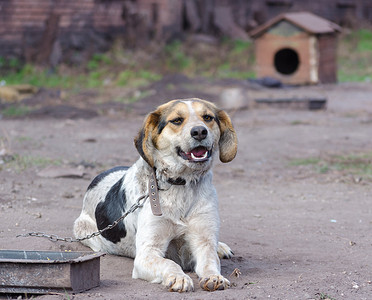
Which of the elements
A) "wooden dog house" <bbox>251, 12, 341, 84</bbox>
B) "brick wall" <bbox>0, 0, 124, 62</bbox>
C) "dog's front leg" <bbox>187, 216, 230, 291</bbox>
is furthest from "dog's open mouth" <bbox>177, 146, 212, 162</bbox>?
"brick wall" <bbox>0, 0, 124, 62</bbox>

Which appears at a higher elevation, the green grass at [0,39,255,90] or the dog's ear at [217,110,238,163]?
the green grass at [0,39,255,90]

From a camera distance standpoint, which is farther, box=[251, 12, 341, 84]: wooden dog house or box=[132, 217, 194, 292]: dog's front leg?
box=[251, 12, 341, 84]: wooden dog house

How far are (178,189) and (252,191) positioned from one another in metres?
3.08

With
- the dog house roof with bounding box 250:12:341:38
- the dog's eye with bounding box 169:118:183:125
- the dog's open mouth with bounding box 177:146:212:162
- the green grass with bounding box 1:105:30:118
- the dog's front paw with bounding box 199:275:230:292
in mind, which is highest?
the dog house roof with bounding box 250:12:341:38

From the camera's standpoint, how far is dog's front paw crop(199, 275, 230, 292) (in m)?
3.98

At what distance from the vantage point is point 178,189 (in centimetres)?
451

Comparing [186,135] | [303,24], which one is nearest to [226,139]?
[186,135]

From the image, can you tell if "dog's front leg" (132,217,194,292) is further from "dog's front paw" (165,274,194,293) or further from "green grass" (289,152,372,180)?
"green grass" (289,152,372,180)

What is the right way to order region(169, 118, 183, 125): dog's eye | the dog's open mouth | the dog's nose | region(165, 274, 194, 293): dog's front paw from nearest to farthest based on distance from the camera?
region(165, 274, 194, 293): dog's front paw < the dog's nose < the dog's open mouth < region(169, 118, 183, 125): dog's eye

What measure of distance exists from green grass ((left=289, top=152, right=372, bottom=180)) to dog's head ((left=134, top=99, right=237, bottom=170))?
389cm

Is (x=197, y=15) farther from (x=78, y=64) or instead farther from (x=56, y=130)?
(x=56, y=130)

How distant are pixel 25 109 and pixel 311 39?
7082mm

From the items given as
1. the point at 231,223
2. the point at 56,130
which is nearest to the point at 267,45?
the point at 56,130

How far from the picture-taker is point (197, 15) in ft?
70.1
